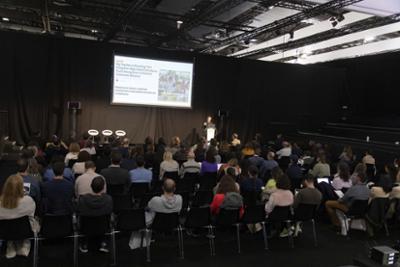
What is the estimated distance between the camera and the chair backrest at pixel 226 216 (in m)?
4.98

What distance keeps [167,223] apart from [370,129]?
42.3 feet

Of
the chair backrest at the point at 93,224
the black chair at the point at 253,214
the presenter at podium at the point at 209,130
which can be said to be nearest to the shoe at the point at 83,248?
the chair backrest at the point at 93,224

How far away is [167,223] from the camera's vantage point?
462 cm

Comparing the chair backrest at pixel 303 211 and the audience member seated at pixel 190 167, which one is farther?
the audience member seated at pixel 190 167

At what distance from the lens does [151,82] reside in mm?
12578

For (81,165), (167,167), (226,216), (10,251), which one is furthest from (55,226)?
(167,167)

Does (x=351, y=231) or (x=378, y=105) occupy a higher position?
(x=378, y=105)

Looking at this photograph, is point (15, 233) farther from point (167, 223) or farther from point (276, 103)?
point (276, 103)

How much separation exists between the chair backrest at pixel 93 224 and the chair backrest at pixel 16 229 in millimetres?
583

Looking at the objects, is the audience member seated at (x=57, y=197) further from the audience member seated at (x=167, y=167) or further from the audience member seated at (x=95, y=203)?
the audience member seated at (x=167, y=167)

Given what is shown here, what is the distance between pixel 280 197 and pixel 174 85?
8.46m

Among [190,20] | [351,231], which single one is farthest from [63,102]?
[351,231]

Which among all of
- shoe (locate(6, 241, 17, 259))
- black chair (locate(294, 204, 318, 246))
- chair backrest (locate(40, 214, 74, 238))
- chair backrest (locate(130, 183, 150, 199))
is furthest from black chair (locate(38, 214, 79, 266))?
black chair (locate(294, 204, 318, 246))

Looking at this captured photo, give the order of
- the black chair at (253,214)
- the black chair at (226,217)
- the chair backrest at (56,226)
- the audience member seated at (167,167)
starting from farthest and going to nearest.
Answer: the audience member seated at (167,167) < the black chair at (253,214) < the black chair at (226,217) < the chair backrest at (56,226)
